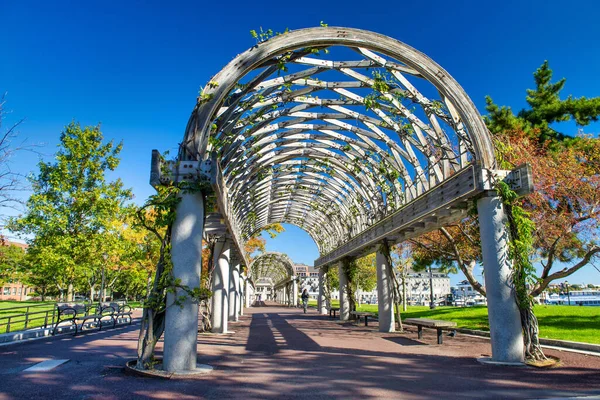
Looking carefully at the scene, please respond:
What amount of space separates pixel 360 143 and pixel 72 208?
35.6 feet

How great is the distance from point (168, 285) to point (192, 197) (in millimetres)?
1370

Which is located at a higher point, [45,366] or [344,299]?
[344,299]

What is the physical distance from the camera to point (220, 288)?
13.0 m

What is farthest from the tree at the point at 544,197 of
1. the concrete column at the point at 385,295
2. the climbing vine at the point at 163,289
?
the climbing vine at the point at 163,289

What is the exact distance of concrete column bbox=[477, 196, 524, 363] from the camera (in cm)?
691

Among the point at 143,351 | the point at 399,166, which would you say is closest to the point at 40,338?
the point at 143,351

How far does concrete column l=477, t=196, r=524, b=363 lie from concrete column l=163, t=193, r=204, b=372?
4981 mm

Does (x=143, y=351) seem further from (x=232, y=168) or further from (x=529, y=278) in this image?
(x=529, y=278)

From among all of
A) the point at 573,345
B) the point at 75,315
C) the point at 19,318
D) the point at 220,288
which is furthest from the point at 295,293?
the point at 573,345

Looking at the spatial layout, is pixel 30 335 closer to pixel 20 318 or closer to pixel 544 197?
pixel 20 318

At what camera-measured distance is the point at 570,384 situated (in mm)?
5230

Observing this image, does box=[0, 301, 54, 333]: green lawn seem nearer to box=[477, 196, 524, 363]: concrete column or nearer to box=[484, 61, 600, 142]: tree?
box=[477, 196, 524, 363]: concrete column

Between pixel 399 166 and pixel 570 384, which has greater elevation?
pixel 399 166

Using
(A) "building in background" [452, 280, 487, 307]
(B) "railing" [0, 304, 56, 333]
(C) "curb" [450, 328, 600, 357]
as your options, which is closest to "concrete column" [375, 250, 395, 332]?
(C) "curb" [450, 328, 600, 357]
